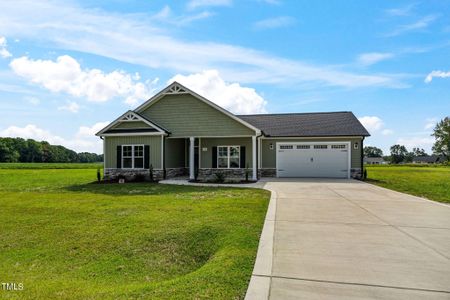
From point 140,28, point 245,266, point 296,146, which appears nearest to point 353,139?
point 296,146

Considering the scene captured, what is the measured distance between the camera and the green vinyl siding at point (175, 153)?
62.5 ft

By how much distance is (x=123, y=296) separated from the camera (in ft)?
11.6

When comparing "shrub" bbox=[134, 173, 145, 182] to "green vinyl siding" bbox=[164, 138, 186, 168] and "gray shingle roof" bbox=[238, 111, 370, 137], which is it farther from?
"gray shingle roof" bbox=[238, 111, 370, 137]

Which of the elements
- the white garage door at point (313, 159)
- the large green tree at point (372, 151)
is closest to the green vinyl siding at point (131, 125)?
the white garage door at point (313, 159)

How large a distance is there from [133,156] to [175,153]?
2.93 m

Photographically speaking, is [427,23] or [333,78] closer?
[427,23]

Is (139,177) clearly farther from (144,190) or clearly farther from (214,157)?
(214,157)

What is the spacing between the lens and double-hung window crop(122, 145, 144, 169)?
18406 millimetres

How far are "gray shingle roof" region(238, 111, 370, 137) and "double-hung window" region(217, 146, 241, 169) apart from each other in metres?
2.56

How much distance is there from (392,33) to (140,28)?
11.1 m

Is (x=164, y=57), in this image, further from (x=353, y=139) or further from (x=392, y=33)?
(x=353, y=139)

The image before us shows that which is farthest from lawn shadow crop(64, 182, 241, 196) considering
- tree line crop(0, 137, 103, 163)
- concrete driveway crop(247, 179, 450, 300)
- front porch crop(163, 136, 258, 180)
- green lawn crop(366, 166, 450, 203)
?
tree line crop(0, 137, 103, 163)

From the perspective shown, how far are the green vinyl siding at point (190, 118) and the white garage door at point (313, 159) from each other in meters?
4.07

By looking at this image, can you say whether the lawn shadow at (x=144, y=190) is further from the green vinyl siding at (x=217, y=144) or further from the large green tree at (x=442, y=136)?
the large green tree at (x=442, y=136)
